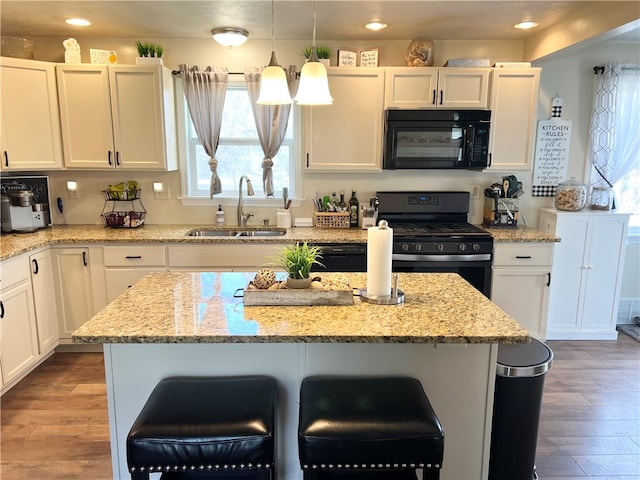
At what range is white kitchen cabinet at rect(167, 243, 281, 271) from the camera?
11.3 feet

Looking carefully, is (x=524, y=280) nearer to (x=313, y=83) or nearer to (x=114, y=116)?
(x=313, y=83)

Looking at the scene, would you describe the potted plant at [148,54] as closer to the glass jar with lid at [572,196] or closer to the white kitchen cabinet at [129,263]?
the white kitchen cabinet at [129,263]

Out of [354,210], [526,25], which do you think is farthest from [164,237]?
[526,25]

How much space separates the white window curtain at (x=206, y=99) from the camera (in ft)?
12.2

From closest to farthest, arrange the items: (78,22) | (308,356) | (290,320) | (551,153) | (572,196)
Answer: (290,320), (308,356), (78,22), (572,196), (551,153)

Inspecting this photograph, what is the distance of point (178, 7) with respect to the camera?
2.95m

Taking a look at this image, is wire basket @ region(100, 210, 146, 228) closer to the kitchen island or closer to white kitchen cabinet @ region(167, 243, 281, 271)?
white kitchen cabinet @ region(167, 243, 281, 271)

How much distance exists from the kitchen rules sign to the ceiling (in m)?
0.78

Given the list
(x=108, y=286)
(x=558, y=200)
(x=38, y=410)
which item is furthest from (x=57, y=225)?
→ (x=558, y=200)

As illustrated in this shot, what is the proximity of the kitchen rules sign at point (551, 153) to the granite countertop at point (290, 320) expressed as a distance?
7.87ft

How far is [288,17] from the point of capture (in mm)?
3156

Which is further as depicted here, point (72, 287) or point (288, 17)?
point (72, 287)

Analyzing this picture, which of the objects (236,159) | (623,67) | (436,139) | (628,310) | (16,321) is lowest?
(628,310)

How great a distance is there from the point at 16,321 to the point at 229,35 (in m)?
2.49
